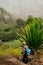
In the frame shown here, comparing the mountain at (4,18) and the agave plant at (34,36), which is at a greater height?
the agave plant at (34,36)

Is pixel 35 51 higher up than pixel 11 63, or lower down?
lower down

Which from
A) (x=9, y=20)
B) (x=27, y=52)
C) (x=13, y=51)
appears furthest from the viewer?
(x=9, y=20)

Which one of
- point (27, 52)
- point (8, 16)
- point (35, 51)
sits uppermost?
point (27, 52)

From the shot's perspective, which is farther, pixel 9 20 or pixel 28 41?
pixel 9 20

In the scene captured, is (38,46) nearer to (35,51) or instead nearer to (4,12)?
(35,51)

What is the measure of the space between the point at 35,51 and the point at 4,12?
60.5 m

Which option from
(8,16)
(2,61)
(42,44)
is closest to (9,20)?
(8,16)

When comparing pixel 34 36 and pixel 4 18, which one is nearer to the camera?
pixel 34 36

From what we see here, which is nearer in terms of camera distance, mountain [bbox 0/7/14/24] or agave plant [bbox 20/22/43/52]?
agave plant [bbox 20/22/43/52]

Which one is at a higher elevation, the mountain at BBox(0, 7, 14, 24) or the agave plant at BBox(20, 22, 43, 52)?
the agave plant at BBox(20, 22, 43, 52)

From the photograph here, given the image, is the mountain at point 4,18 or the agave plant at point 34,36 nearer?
the agave plant at point 34,36

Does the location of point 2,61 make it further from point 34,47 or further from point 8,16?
point 8,16

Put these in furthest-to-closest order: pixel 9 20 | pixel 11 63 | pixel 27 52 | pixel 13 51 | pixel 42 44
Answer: pixel 9 20, pixel 42 44, pixel 13 51, pixel 27 52, pixel 11 63

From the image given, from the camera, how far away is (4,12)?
73.6 m
